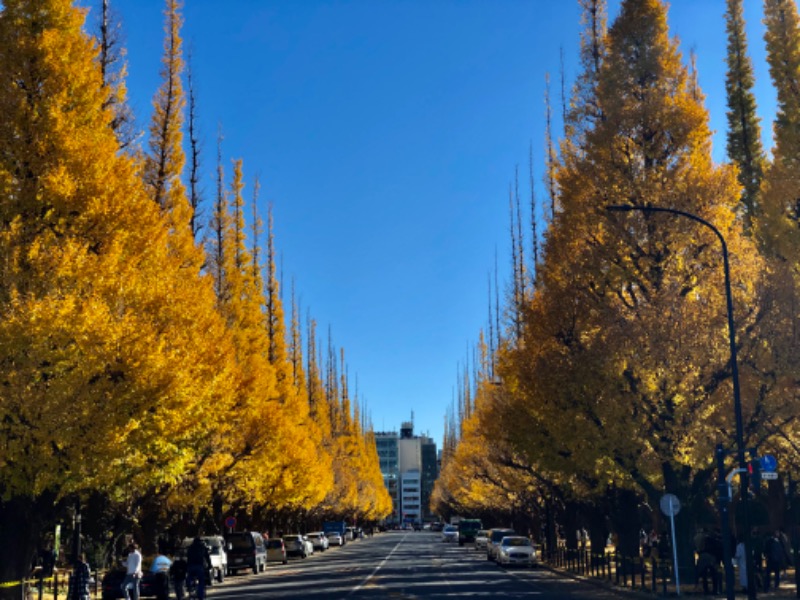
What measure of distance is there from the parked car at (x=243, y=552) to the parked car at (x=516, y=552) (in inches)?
480

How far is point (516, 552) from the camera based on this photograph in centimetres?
4209

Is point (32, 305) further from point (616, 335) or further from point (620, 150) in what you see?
point (620, 150)

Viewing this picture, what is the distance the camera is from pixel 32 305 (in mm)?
18750

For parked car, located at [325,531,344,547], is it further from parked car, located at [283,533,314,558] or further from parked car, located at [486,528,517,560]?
parked car, located at [486,528,517,560]

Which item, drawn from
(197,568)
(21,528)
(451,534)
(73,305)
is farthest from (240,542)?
(451,534)

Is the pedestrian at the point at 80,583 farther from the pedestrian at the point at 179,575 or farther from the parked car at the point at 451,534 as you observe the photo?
the parked car at the point at 451,534

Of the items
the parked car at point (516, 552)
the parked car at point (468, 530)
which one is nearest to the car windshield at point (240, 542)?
the parked car at point (516, 552)

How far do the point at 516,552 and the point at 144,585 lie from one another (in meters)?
20.3

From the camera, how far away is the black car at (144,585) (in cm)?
2527

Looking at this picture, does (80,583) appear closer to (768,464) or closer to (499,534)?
(768,464)

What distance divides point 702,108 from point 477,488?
5190 cm

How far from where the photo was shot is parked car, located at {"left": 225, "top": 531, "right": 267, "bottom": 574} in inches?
1658

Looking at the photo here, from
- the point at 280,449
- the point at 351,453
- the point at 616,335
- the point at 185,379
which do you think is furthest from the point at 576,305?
the point at 351,453

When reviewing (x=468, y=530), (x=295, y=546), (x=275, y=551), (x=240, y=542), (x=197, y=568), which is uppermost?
(x=197, y=568)
